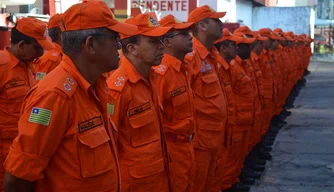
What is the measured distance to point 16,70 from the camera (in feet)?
18.2

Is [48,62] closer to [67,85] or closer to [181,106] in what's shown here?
[181,106]

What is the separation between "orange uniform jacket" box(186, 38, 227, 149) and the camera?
5.90 meters

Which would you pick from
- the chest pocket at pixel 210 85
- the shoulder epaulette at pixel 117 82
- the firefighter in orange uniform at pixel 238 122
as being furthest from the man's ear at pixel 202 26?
the shoulder epaulette at pixel 117 82

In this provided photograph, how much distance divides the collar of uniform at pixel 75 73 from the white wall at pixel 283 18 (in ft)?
127

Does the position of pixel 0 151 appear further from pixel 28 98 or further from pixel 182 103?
pixel 28 98

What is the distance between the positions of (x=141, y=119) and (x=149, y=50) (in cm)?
54

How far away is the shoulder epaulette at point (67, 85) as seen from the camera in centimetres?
287

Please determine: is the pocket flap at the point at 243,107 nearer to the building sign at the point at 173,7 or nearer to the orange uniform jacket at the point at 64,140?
the orange uniform jacket at the point at 64,140

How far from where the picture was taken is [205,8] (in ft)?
20.8

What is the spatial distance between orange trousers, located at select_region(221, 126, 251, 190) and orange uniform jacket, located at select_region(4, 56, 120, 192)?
16.2 feet

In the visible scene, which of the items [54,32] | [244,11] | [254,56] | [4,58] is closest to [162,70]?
[4,58]

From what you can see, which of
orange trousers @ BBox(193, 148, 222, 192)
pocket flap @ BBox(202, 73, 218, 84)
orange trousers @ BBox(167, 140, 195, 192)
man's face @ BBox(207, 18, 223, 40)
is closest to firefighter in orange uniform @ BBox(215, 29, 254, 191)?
man's face @ BBox(207, 18, 223, 40)

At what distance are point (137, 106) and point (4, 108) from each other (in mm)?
1801

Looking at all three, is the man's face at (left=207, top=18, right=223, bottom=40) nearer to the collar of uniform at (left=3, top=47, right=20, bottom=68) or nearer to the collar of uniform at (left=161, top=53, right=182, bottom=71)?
the collar of uniform at (left=161, top=53, right=182, bottom=71)
